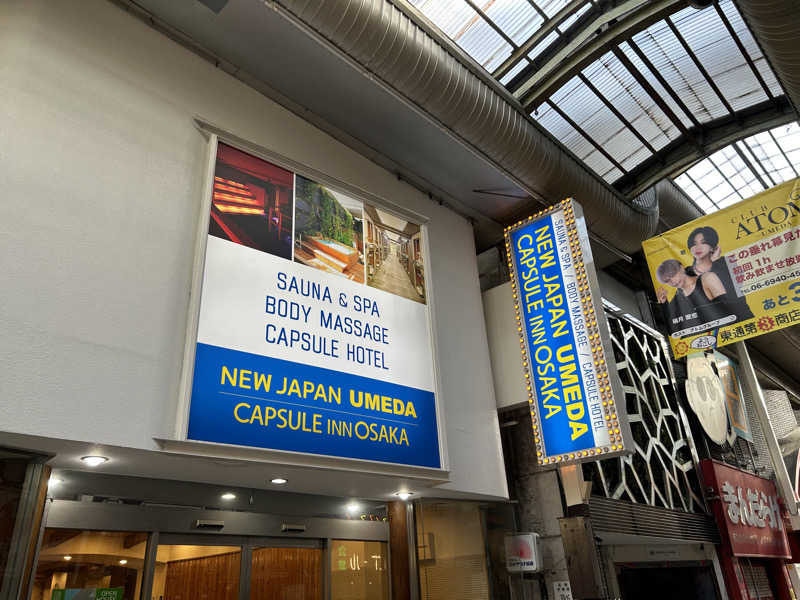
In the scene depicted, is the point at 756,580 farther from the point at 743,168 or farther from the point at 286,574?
the point at 286,574

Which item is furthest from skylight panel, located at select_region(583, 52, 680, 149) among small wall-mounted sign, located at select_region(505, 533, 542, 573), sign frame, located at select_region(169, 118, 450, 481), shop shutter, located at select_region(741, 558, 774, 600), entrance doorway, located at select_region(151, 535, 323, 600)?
shop shutter, located at select_region(741, 558, 774, 600)

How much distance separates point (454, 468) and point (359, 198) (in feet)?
10.6

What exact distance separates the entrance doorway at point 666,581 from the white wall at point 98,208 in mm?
4724

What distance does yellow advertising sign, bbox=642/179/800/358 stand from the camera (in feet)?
23.4

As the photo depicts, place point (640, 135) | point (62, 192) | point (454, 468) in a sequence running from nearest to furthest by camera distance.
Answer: point (62, 192)
point (454, 468)
point (640, 135)

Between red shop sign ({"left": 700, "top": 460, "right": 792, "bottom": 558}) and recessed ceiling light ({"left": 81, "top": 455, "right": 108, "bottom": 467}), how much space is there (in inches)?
417

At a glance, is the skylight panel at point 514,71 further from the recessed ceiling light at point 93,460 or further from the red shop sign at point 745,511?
the red shop sign at point 745,511

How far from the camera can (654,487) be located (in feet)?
30.6

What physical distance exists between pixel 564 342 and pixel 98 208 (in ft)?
16.6

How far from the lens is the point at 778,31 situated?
612cm

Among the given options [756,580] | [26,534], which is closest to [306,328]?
[26,534]

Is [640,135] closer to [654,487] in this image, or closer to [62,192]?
[654,487]

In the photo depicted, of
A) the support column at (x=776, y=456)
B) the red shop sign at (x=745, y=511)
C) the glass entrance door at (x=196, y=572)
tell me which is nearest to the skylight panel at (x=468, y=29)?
the glass entrance door at (x=196, y=572)

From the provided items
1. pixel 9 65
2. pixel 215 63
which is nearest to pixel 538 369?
pixel 215 63
